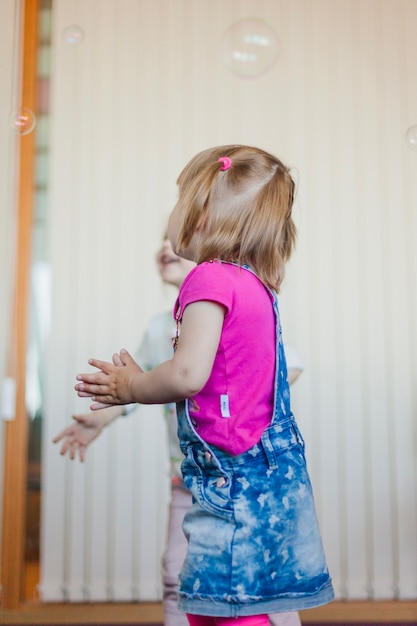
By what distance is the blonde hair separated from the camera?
1.01 m

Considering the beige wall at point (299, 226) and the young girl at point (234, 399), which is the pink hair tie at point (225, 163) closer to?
the young girl at point (234, 399)

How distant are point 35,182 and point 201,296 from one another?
162 cm

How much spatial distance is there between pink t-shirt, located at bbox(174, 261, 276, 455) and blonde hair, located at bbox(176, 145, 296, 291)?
4 centimetres

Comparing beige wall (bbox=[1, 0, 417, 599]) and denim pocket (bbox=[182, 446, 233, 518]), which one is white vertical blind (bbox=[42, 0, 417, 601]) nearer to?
beige wall (bbox=[1, 0, 417, 599])

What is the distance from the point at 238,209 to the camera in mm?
1010

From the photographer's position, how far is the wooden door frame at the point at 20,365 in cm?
229

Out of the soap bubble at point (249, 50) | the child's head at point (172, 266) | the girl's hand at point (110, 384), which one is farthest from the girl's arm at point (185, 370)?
the soap bubble at point (249, 50)

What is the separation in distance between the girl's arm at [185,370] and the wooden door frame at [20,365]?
1.44 meters

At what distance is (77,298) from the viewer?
2312 mm

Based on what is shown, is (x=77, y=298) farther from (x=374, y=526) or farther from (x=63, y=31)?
(x=374, y=526)

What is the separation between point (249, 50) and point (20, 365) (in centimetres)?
115

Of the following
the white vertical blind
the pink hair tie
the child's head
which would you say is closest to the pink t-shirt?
the pink hair tie

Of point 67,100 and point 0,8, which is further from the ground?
point 0,8

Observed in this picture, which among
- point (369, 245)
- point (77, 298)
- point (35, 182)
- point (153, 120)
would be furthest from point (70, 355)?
point (369, 245)
